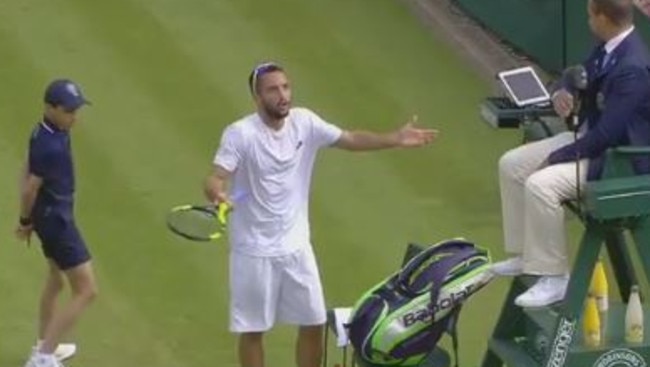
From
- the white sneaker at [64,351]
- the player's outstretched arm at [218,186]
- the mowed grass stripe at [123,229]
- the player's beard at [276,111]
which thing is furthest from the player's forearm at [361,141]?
the white sneaker at [64,351]

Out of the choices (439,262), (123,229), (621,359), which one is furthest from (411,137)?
(123,229)

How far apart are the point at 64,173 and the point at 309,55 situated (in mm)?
6050

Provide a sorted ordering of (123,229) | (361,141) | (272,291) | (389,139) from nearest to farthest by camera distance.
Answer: (389,139)
(272,291)
(361,141)
(123,229)

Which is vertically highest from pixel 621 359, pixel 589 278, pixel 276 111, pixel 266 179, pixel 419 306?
pixel 276 111

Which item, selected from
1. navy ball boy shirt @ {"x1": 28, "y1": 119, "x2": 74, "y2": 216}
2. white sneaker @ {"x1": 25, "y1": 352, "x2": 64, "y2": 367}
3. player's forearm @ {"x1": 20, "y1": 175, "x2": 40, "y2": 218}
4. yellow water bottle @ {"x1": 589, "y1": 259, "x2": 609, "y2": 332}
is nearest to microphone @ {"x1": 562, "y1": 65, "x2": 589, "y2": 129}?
yellow water bottle @ {"x1": 589, "y1": 259, "x2": 609, "y2": 332}

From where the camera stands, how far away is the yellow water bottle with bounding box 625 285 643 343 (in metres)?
10.5

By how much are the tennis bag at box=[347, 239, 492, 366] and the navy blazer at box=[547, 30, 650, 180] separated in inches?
40.8

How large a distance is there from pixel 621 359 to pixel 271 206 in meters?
2.19

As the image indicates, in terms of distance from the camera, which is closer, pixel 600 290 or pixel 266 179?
pixel 600 290

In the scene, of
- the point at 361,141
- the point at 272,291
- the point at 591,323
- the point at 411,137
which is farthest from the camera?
the point at 361,141

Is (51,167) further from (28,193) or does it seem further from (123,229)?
(123,229)

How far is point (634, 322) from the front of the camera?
1051 centimetres

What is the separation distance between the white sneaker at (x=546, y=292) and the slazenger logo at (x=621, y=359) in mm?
364

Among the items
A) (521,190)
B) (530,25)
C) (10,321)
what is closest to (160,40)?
(530,25)
